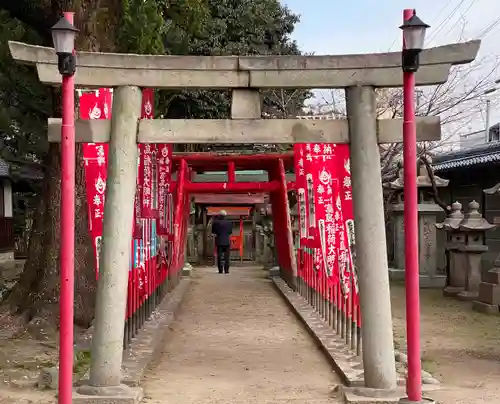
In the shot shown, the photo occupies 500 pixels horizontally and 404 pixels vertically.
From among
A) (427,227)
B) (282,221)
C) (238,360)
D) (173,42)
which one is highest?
(173,42)

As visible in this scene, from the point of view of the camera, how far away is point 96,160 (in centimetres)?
773

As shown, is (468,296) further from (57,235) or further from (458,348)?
(57,235)

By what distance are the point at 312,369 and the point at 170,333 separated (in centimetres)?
306

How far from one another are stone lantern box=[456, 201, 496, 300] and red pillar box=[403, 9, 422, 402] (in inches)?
336

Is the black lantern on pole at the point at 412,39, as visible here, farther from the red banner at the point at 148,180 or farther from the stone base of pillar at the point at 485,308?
the stone base of pillar at the point at 485,308

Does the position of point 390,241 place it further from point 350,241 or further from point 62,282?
→ point 62,282

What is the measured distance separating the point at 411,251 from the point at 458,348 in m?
4.31

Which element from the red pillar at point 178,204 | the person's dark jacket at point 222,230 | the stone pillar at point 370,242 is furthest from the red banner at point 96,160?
the person's dark jacket at point 222,230

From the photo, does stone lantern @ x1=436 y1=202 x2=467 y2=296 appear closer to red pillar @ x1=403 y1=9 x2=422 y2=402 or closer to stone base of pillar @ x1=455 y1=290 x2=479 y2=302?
stone base of pillar @ x1=455 y1=290 x2=479 y2=302

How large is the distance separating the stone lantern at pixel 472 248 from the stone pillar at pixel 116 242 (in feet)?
28.7

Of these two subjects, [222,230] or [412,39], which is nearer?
[412,39]

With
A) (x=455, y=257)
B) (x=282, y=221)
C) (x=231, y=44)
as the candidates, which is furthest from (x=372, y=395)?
(x=231, y=44)

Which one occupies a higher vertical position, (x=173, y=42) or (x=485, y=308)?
(x=173, y=42)

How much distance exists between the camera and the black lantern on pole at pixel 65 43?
207 inches
